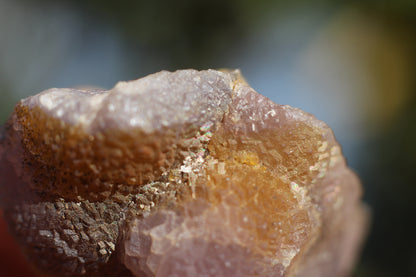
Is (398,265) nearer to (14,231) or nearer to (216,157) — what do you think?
(216,157)

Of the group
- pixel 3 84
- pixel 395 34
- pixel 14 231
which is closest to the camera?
pixel 14 231

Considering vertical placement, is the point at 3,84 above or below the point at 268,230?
above

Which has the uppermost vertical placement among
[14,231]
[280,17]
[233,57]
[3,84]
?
[280,17]

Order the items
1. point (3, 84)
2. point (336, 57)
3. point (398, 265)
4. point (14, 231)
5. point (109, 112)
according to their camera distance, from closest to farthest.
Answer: point (109, 112) < point (14, 231) < point (398, 265) < point (3, 84) < point (336, 57)

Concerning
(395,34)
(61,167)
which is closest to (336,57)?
(395,34)

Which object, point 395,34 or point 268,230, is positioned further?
point 395,34

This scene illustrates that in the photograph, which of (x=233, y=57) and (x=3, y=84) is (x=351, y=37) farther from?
(x=3, y=84)
